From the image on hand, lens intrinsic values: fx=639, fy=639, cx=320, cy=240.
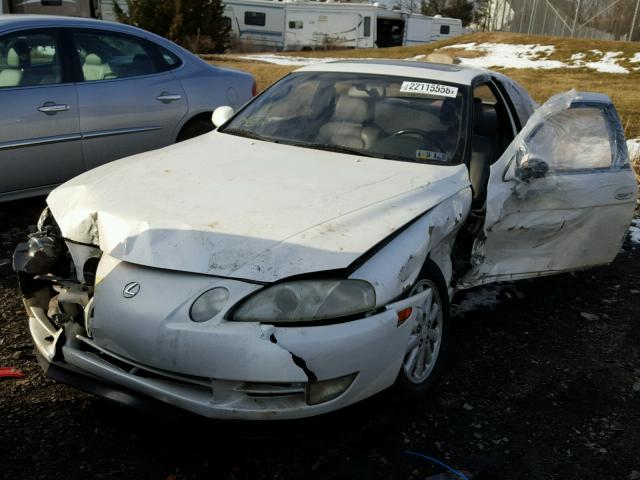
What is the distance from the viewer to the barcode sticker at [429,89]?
12.7 ft

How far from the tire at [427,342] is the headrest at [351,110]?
50.8 inches

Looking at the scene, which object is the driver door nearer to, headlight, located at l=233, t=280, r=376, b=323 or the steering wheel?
the steering wheel

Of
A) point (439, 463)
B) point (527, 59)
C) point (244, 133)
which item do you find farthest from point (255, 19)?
point (439, 463)

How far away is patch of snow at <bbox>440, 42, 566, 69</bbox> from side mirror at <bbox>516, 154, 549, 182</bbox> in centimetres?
1639

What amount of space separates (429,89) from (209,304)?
88.6 inches

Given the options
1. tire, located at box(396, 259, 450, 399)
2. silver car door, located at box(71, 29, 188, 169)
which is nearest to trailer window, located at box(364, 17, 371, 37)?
silver car door, located at box(71, 29, 188, 169)

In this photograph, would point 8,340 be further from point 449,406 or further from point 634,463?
point 634,463

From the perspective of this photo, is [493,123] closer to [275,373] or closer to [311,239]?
[311,239]

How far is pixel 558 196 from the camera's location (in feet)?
12.6

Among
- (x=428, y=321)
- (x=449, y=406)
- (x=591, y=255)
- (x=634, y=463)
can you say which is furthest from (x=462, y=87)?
(x=634, y=463)

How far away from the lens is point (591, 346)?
3689 millimetres

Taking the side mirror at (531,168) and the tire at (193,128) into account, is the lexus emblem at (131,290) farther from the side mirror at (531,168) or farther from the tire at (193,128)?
the tire at (193,128)

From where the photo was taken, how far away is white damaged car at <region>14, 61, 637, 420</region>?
229cm

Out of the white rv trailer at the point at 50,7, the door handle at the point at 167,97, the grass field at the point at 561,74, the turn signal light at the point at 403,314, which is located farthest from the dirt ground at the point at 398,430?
the white rv trailer at the point at 50,7
